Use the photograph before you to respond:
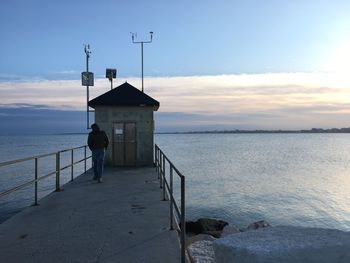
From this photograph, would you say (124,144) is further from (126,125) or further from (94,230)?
(94,230)

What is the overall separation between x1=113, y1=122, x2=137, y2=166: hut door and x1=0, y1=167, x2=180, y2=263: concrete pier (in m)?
4.88

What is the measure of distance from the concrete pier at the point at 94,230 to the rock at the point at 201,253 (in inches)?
42.7

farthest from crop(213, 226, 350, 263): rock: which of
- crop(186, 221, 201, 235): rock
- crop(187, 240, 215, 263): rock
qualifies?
crop(186, 221, 201, 235): rock

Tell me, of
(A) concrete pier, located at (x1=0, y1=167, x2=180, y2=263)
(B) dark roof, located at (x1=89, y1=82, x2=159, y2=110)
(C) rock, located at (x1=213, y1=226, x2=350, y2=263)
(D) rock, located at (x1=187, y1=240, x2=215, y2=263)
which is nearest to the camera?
(C) rock, located at (x1=213, y1=226, x2=350, y2=263)

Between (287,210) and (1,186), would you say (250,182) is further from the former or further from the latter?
(1,186)

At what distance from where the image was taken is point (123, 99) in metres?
15.7

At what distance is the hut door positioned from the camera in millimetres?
15555

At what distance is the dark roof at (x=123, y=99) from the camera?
15492 mm

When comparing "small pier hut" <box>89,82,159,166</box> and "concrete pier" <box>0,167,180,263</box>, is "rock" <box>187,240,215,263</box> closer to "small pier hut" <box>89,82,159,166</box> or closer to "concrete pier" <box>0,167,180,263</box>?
"concrete pier" <box>0,167,180,263</box>

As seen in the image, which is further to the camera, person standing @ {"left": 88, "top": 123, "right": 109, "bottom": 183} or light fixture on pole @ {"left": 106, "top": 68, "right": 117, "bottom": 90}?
light fixture on pole @ {"left": 106, "top": 68, "right": 117, "bottom": 90}

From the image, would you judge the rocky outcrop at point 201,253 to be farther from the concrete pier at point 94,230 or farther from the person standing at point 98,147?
the person standing at point 98,147

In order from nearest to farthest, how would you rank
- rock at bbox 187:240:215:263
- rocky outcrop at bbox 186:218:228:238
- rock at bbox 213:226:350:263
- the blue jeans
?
1. rock at bbox 213:226:350:263
2. rock at bbox 187:240:215:263
3. the blue jeans
4. rocky outcrop at bbox 186:218:228:238

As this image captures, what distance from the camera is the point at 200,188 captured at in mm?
29500

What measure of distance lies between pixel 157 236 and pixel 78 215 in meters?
2.08
